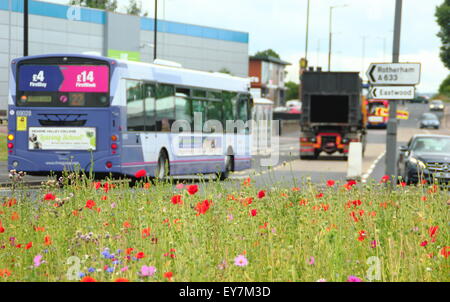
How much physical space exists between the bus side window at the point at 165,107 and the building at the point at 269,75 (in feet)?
373

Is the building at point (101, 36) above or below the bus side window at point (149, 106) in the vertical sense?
above

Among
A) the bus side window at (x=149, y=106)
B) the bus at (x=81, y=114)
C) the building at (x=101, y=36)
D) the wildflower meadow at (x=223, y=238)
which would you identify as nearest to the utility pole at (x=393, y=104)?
the bus at (x=81, y=114)

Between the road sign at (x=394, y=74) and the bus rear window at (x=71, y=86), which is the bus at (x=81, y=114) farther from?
the road sign at (x=394, y=74)

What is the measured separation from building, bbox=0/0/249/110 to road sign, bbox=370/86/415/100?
50450mm

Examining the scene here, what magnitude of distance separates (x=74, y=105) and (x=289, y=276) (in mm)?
14172

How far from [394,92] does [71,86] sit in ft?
22.6

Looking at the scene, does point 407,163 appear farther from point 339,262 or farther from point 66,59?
point 339,262

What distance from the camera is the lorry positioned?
1501 inches

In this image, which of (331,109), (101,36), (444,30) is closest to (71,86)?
(331,109)

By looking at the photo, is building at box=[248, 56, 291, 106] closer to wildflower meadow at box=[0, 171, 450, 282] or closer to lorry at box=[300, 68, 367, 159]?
lorry at box=[300, 68, 367, 159]

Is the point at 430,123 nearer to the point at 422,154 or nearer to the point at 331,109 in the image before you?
the point at 331,109

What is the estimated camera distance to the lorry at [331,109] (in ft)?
125

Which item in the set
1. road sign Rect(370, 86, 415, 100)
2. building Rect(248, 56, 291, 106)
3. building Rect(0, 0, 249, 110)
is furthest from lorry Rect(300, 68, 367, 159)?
building Rect(248, 56, 291, 106)
